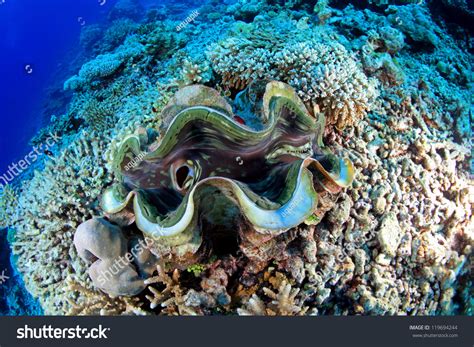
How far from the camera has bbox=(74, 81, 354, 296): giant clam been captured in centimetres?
165

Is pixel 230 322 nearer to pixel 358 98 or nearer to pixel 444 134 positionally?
pixel 358 98

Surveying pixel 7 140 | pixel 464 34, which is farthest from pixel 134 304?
pixel 7 140

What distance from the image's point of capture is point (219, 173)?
85.6 inches

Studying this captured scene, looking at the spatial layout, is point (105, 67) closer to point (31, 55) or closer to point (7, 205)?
point (7, 205)

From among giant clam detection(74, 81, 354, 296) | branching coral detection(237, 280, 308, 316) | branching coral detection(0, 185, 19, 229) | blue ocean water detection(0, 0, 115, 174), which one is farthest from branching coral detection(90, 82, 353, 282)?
blue ocean water detection(0, 0, 115, 174)

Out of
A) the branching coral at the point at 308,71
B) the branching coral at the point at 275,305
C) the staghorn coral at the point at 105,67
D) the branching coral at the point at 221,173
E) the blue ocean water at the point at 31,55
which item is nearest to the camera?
the branching coral at the point at 221,173

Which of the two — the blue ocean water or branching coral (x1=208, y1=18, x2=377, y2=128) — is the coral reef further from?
the blue ocean water

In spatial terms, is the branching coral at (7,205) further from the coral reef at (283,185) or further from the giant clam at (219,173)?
the giant clam at (219,173)

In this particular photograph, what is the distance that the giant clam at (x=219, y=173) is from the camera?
5.40 ft

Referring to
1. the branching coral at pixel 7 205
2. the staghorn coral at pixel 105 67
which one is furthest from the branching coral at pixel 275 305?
the staghorn coral at pixel 105 67

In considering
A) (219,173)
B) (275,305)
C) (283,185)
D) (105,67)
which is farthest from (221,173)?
(105,67)

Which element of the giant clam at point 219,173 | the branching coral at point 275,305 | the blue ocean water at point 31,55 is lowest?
the blue ocean water at point 31,55

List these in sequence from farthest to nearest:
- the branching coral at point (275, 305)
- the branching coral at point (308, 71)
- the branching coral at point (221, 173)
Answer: the branching coral at point (308, 71)
the branching coral at point (275, 305)
the branching coral at point (221, 173)

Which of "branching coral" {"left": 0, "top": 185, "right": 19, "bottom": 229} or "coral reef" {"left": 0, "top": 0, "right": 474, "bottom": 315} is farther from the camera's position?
"branching coral" {"left": 0, "top": 185, "right": 19, "bottom": 229}
